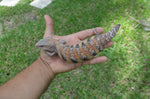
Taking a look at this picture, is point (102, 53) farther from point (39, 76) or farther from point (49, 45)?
point (39, 76)

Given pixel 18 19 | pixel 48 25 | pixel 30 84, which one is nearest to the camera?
pixel 30 84

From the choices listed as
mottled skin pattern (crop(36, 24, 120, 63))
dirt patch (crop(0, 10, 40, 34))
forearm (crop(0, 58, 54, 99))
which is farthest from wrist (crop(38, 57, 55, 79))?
dirt patch (crop(0, 10, 40, 34))

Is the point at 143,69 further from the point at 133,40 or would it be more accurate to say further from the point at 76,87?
the point at 76,87

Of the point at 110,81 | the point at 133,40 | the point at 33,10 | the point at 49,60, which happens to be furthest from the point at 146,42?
the point at 33,10

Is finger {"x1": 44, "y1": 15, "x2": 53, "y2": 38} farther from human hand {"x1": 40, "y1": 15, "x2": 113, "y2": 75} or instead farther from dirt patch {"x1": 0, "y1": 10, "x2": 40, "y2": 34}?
dirt patch {"x1": 0, "y1": 10, "x2": 40, "y2": 34}

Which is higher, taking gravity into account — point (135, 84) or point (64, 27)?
point (64, 27)

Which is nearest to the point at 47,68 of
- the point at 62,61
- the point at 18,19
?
the point at 62,61
